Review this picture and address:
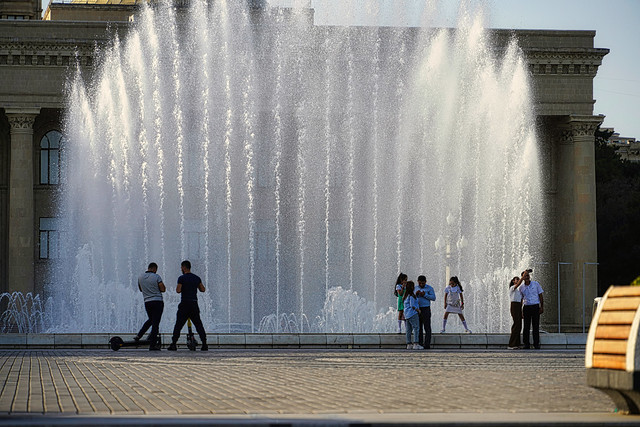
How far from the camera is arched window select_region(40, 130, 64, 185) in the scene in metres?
52.6

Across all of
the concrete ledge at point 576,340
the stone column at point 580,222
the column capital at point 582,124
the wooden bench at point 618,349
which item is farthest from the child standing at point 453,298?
the column capital at point 582,124

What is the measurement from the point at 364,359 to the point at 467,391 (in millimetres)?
7009

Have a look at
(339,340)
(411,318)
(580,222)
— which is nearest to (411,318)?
(411,318)

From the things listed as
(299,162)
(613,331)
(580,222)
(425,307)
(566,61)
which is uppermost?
(566,61)

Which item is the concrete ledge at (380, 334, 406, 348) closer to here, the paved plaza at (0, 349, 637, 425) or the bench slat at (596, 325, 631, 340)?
the paved plaza at (0, 349, 637, 425)

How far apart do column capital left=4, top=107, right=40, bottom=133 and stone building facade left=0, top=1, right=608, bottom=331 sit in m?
0.04

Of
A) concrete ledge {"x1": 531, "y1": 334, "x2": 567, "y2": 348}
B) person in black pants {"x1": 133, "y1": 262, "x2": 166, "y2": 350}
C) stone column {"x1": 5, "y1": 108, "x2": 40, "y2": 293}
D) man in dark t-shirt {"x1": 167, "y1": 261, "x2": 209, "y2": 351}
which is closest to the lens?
man in dark t-shirt {"x1": 167, "y1": 261, "x2": 209, "y2": 351}

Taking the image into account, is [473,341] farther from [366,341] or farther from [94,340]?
[94,340]

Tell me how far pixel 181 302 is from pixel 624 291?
12.7 meters

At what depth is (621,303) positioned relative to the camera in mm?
9641

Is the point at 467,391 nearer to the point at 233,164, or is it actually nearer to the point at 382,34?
the point at 382,34

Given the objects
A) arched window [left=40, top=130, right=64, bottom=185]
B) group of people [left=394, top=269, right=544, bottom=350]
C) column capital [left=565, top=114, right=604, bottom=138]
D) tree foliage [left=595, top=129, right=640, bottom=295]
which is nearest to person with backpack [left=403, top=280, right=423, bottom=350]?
group of people [left=394, top=269, right=544, bottom=350]

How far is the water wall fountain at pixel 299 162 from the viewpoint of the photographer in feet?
132

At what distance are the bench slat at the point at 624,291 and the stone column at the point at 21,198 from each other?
4140 cm
